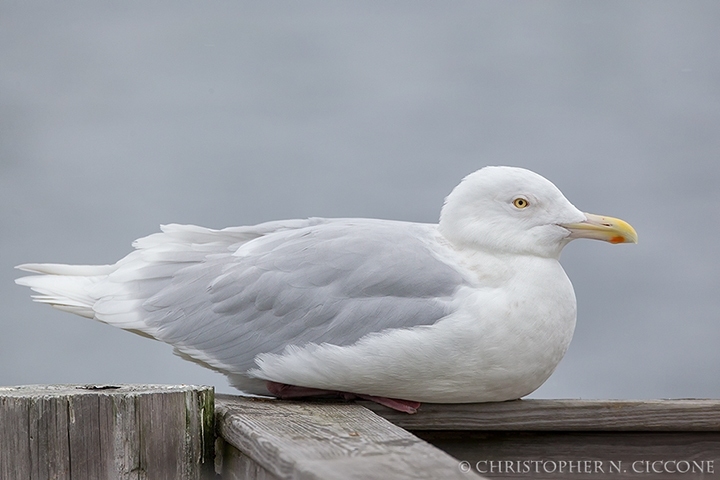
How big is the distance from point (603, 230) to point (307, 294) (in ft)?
3.45

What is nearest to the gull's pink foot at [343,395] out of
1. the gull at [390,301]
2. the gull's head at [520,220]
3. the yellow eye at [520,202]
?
the gull at [390,301]

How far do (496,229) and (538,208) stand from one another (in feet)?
0.55

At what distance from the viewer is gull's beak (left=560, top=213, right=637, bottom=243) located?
307 centimetres

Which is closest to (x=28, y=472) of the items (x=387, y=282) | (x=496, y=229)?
(x=387, y=282)

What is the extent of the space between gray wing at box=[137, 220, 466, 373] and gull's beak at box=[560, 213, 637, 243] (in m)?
0.47

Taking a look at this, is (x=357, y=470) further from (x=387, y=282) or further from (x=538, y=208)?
(x=538, y=208)

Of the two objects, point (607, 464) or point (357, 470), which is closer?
point (357, 470)

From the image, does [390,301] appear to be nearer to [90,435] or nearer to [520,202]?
[520,202]

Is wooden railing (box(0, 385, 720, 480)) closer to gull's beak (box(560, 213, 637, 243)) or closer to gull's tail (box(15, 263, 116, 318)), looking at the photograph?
gull's beak (box(560, 213, 637, 243))

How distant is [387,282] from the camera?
290 centimetres

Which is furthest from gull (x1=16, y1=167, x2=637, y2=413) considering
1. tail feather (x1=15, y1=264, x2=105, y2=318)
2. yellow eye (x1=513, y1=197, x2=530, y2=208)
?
tail feather (x1=15, y1=264, x2=105, y2=318)

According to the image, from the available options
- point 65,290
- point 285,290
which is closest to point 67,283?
point 65,290

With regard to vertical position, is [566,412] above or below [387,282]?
below

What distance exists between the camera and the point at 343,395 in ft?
9.69
